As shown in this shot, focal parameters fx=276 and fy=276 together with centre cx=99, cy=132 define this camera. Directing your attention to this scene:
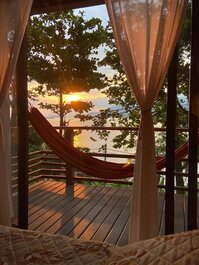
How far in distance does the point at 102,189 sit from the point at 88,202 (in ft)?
1.69

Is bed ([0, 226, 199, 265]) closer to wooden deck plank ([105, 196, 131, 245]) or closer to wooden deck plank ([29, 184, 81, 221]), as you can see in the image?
wooden deck plank ([105, 196, 131, 245])

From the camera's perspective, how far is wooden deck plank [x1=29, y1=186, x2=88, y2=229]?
7.37 ft

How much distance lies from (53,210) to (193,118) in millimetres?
1624

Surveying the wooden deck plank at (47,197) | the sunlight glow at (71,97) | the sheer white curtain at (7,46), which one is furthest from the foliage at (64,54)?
the sheer white curtain at (7,46)

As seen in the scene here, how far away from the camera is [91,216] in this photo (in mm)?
2447

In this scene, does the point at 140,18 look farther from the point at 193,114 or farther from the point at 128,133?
the point at 128,133

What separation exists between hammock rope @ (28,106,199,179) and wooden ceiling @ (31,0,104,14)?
91 centimetres

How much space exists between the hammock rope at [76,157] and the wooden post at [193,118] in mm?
969

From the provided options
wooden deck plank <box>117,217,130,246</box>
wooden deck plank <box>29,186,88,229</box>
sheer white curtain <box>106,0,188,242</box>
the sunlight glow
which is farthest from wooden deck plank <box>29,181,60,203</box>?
sheer white curtain <box>106,0,188,242</box>

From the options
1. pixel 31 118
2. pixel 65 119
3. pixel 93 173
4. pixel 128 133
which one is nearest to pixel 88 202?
pixel 93 173

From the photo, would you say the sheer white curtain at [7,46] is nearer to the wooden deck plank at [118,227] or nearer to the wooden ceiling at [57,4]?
the wooden ceiling at [57,4]

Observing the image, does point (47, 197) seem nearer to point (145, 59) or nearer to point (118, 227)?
point (118, 227)

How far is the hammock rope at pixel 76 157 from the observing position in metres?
2.62

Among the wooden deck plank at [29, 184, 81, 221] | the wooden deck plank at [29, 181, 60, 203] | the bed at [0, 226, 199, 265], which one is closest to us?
the bed at [0, 226, 199, 265]
